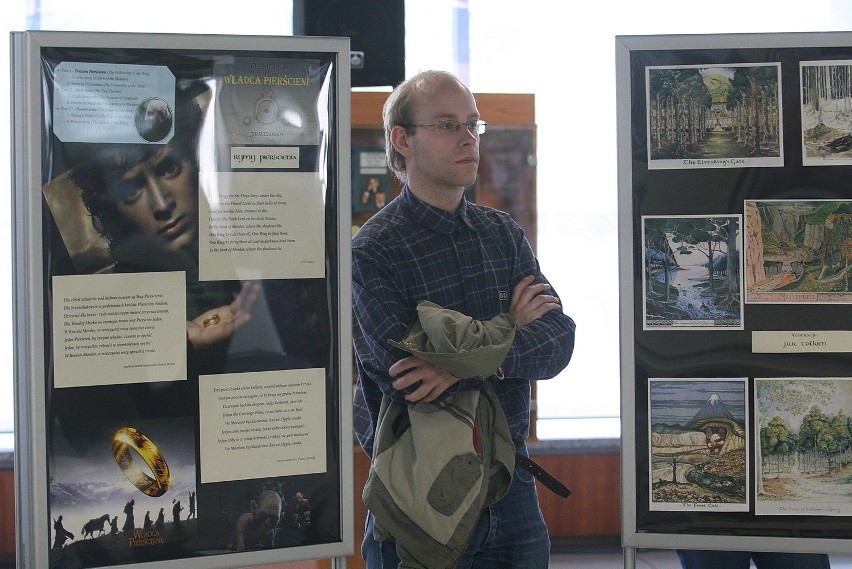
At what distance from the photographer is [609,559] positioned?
3.89 meters

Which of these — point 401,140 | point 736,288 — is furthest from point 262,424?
point 736,288

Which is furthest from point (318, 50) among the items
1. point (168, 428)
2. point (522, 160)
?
point (522, 160)

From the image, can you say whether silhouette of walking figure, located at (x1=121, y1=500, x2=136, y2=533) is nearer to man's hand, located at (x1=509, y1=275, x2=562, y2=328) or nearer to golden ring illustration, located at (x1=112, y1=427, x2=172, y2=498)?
golden ring illustration, located at (x1=112, y1=427, x2=172, y2=498)

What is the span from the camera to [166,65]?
1.65 meters

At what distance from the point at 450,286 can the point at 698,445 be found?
60 centimetres

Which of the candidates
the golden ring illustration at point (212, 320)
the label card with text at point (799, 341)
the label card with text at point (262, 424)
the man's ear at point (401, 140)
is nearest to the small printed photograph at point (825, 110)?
the label card with text at point (799, 341)

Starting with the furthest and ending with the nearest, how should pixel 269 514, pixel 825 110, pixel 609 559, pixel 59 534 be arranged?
pixel 609 559 → pixel 825 110 → pixel 269 514 → pixel 59 534

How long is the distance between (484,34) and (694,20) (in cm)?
98

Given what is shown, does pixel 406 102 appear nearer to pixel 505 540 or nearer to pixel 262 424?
pixel 262 424

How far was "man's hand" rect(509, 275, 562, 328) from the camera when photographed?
1858 millimetres

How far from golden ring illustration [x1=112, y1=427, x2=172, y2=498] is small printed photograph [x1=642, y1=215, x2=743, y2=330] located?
988mm

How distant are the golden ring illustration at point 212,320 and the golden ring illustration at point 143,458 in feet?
0.76

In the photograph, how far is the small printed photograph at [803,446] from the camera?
5.95ft

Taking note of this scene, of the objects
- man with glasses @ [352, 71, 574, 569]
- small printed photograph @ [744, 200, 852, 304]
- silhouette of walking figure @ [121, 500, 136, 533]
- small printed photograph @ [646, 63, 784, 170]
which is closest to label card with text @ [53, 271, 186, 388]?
silhouette of walking figure @ [121, 500, 136, 533]
